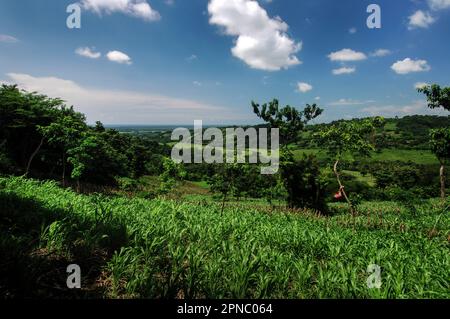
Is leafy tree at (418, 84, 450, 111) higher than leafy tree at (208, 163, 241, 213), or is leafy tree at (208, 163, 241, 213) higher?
leafy tree at (418, 84, 450, 111)

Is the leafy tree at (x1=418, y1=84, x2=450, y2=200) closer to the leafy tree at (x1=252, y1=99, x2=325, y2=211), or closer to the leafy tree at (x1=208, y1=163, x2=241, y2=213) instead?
the leafy tree at (x1=252, y1=99, x2=325, y2=211)

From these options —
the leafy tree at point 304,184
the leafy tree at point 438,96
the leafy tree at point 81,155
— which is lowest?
the leafy tree at point 304,184

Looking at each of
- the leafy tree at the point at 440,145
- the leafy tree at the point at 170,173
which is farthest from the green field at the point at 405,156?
the leafy tree at the point at 170,173

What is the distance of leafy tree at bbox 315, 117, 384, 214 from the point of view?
16469 mm

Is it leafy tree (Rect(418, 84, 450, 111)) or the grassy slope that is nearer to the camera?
the grassy slope

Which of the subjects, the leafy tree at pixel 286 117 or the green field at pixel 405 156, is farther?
the green field at pixel 405 156

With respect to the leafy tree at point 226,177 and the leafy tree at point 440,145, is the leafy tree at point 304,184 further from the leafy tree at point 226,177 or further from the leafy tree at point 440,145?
the leafy tree at point 440,145

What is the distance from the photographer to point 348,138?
16.4m

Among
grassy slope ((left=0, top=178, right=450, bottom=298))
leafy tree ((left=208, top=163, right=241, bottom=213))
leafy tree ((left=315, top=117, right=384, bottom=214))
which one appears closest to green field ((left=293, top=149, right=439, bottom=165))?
leafy tree ((left=208, top=163, right=241, bottom=213))

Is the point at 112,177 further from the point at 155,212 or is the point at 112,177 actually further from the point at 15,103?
the point at 155,212

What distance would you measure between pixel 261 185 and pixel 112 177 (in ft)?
69.0

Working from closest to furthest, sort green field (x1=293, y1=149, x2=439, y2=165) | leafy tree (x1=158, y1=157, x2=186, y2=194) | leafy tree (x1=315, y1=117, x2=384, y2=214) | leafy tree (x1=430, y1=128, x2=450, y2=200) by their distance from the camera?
leafy tree (x1=315, y1=117, x2=384, y2=214) → leafy tree (x1=158, y1=157, x2=186, y2=194) → leafy tree (x1=430, y1=128, x2=450, y2=200) → green field (x1=293, y1=149, x2=439, y2=165)

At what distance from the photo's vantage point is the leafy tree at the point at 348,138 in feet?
54.0
